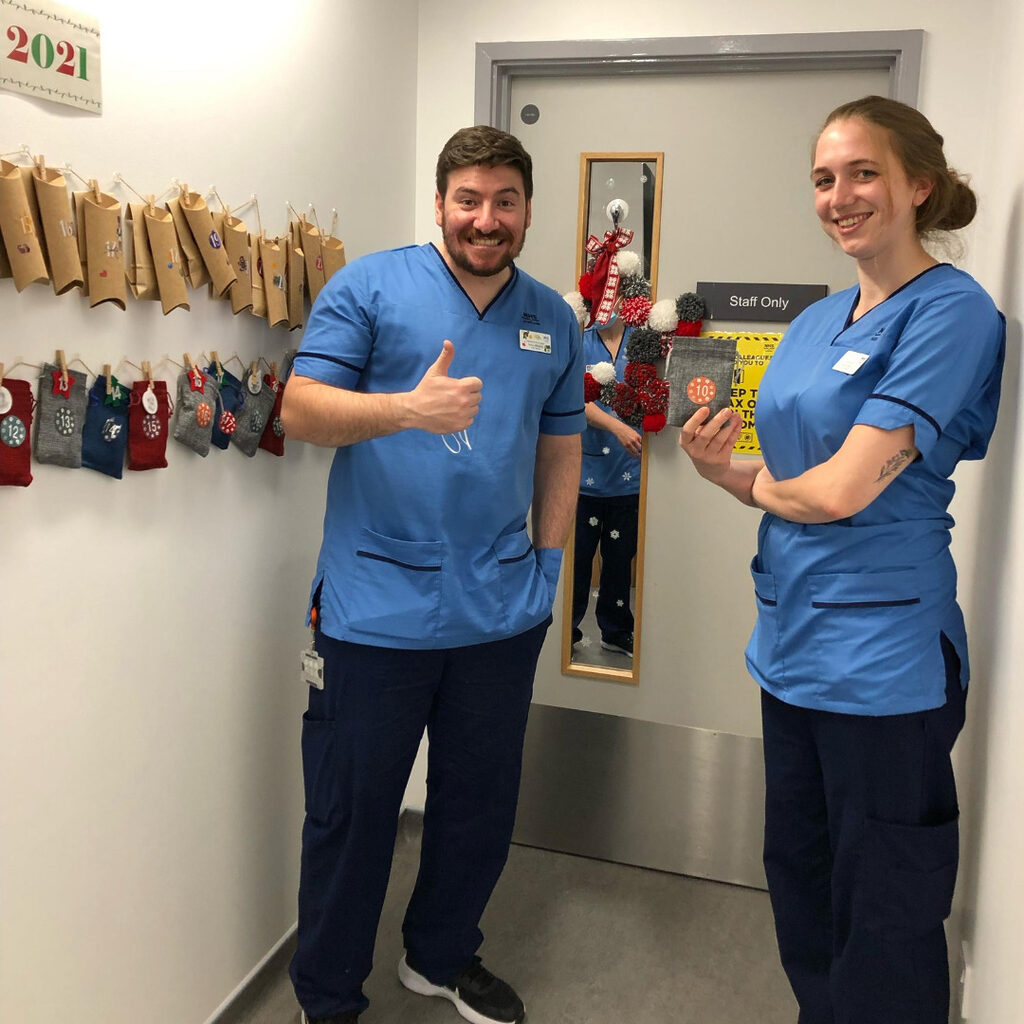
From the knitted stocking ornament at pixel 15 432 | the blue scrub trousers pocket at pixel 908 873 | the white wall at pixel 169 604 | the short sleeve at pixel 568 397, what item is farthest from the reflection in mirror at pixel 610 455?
the knitted stocking ornament at pixel 15 432

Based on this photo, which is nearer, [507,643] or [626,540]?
[507,643]

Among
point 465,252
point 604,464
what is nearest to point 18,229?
Answer: point 465,252

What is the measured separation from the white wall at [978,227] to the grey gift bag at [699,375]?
0.41 metres

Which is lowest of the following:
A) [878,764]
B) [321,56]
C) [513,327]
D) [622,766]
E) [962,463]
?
[622,766]

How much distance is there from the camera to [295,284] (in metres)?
1.84

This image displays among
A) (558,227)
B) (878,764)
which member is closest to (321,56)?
(558,227)

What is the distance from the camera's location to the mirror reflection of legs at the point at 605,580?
246 centimetres

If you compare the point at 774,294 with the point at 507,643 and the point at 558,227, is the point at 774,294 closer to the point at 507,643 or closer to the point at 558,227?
the point at 558,227

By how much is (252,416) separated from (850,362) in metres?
1.04

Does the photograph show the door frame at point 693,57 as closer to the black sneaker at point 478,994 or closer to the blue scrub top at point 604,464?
the blue scrub top at point 604,464

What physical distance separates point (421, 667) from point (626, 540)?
0.93 metres

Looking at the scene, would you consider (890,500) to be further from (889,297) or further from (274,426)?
(274,426)

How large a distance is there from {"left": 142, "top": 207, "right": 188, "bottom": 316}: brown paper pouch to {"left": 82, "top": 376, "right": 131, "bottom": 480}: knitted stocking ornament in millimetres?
155

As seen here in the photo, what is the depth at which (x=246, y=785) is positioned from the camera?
6.15 feet
